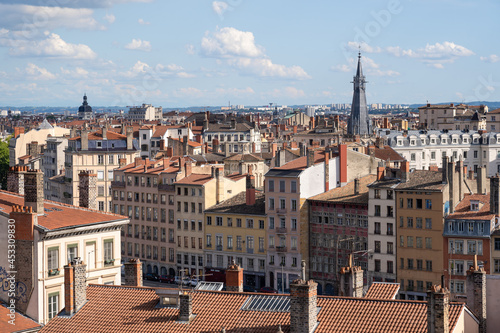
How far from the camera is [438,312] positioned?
2677cm

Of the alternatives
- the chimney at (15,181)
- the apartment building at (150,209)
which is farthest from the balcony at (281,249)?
the chimney at (15,181)

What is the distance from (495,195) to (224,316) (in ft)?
Answer: 136

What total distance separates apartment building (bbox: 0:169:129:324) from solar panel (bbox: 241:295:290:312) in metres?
9.65

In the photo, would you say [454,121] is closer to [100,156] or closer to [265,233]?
[100,156]

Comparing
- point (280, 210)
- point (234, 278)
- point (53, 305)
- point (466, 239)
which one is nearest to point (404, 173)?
point (466, 239)

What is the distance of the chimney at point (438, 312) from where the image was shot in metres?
26.7

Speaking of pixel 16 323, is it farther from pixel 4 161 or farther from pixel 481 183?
pixel 4 161

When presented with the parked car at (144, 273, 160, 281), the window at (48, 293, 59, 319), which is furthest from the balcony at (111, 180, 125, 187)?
the window at (48, 293, 59, 319)

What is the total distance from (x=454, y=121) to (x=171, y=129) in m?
50.9

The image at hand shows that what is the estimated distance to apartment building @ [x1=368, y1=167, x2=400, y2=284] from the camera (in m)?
73.6

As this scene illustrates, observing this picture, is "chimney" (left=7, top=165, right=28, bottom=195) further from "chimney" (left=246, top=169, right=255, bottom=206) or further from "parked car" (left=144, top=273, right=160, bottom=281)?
"parked car" (left=144, top=273, right=160, bottom=281)

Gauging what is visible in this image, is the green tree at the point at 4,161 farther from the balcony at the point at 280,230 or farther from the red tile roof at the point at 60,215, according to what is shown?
the red tile roof at the point at 60,215

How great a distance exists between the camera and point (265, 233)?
3228 inches

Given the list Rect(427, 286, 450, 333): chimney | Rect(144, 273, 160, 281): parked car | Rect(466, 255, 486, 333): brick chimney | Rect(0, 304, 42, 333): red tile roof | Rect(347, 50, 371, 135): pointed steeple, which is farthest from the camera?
Rect(347, 50, 371, 135): pointed steeple
